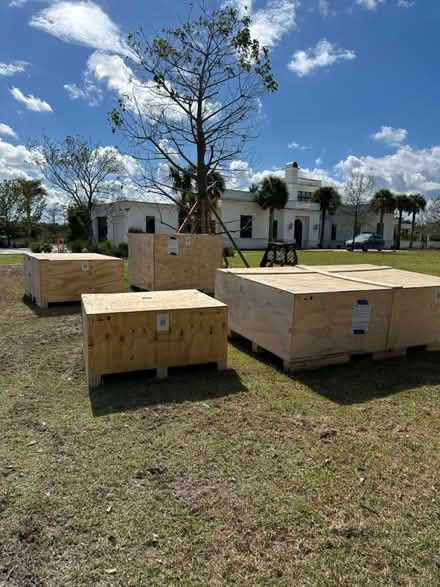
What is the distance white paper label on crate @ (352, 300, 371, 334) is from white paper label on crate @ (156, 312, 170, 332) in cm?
223

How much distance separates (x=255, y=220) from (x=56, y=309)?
3012 centimetres

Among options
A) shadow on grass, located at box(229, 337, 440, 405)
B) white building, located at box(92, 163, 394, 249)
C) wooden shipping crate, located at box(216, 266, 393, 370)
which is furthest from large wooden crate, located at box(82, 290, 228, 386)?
white building, located at box(92, 163, 394, 249)

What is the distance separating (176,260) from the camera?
9008mm

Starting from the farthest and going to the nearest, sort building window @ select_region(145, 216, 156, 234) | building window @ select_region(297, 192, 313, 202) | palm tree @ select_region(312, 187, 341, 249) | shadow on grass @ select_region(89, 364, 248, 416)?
1. building window @ select_region(297, 192, 313, 202)
2. palm tree @ select_region(312, 187, 341, 249)
3. building window @ select_region(145, 216, 156, 234)
4. shadow on grass @ select_region(89, 364, 248, 416)

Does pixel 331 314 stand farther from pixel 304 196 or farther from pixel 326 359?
pixel 304 196

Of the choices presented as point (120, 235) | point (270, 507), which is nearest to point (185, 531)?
point (270, 507)

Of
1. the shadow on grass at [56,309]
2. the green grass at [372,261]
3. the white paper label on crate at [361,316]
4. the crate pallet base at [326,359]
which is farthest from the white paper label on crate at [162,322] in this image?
the green grass at [372,261]

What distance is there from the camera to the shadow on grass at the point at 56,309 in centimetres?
752

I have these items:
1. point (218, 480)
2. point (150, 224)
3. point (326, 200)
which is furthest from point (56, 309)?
point (326, 200)

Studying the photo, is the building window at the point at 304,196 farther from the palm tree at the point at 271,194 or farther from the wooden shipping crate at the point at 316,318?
the wooden shipping crate at the point at 316,318

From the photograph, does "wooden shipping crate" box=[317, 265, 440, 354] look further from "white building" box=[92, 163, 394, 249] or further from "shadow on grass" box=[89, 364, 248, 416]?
"white building" box=[92, 163, 394, 249]

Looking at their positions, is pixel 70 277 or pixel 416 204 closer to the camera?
pixel 70 277

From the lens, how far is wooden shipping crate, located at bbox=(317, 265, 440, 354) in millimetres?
4984

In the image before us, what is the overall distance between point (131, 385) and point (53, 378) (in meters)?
0.94
